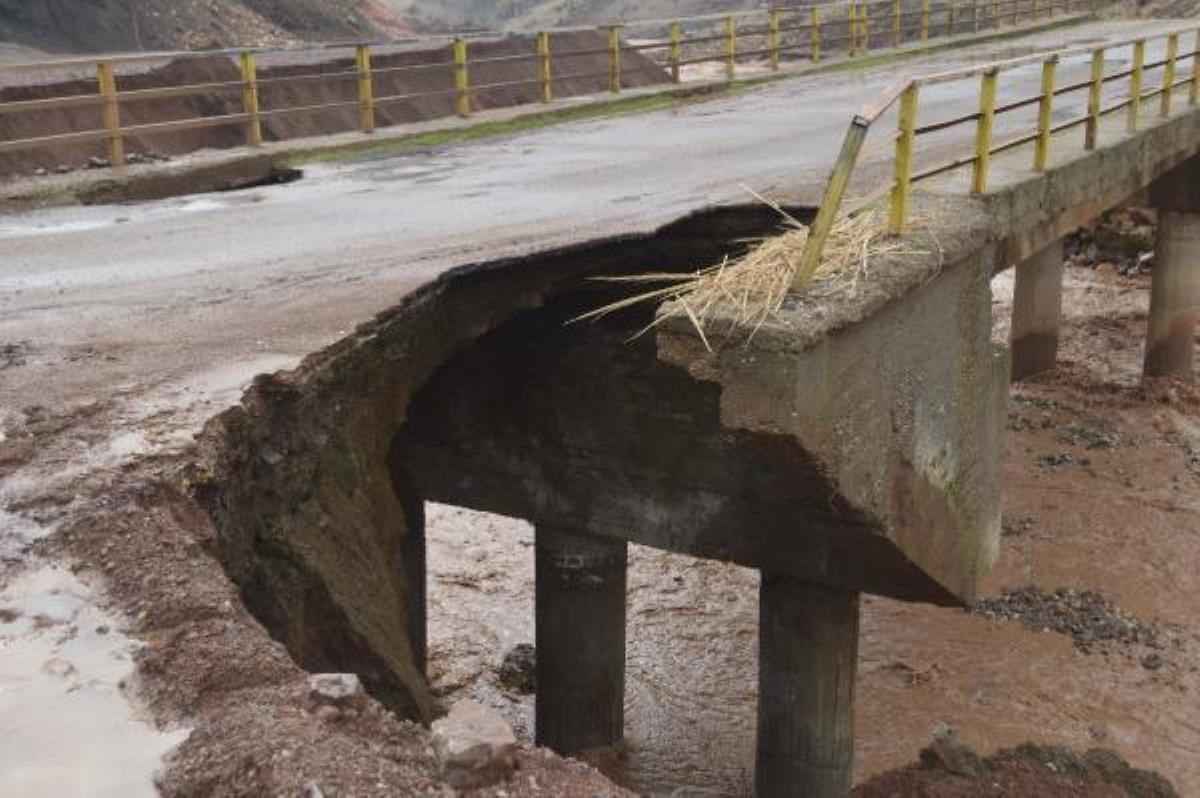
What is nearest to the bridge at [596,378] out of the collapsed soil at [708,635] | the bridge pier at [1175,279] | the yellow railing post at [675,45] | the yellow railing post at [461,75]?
the collapsed soil at [708,635]

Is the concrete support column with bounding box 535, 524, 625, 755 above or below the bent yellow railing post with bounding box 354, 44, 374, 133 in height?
below

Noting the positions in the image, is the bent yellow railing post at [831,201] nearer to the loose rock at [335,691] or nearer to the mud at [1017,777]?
the loose rock at [335,691]

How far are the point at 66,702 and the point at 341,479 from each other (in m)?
2.76

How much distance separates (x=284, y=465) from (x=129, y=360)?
2.66 ft

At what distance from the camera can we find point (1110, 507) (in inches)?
512

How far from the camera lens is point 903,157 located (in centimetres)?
648

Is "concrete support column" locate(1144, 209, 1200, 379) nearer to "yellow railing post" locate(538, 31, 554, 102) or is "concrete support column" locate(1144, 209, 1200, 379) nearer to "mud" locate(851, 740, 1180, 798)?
"yellow railing post" locate(538, 31, 554, 102)

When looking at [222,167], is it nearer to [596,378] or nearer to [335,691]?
[596,378]

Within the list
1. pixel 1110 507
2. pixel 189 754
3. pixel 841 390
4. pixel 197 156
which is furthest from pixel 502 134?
pixel 189 754

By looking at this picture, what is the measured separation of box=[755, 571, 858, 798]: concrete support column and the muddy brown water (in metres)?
0.87

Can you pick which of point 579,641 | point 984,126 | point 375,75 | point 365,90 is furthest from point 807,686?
point 375,75

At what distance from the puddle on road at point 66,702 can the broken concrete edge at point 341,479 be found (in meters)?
0.78

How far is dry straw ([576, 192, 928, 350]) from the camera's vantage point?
5578 millimetres

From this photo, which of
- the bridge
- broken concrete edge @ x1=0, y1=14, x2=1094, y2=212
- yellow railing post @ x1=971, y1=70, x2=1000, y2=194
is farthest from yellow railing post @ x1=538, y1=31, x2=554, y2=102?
yellow railing post @ x1=971, y1=70, x2=1000, y2=194
